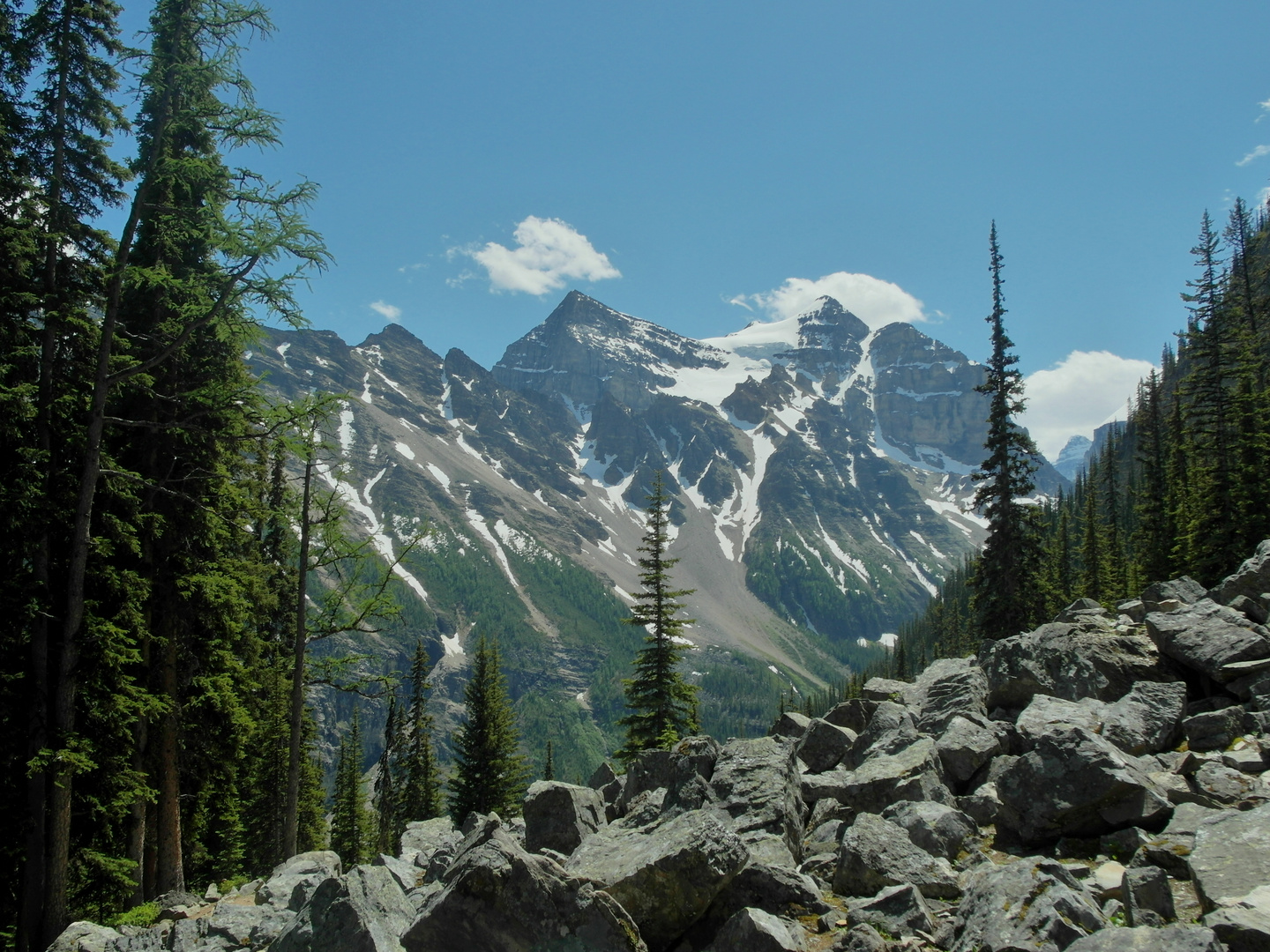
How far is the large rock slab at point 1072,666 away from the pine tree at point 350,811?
45.4 metres

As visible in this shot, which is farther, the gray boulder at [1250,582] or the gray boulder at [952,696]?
the gray boulder at [1250,582]

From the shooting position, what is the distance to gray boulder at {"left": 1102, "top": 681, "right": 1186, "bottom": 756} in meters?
9.88

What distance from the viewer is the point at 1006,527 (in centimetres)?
3050

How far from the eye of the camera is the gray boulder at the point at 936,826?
8.58 metres

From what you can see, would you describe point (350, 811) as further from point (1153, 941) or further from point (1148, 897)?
point (1153, 941)

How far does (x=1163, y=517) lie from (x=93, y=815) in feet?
190

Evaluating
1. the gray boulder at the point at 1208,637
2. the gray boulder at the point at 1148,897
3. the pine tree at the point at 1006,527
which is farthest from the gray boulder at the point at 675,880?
the pine tree at the point at 1006,527

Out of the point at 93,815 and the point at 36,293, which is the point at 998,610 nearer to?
the point at 93,815

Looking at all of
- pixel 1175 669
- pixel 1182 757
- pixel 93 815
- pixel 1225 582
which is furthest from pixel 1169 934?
pixel 93 815

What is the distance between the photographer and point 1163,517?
47.0 metres

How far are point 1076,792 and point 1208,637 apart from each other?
569cm

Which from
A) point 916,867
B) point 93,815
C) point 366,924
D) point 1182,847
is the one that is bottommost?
point 93,815

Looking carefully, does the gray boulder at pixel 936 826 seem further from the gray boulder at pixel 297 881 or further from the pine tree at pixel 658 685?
the pine tree at pixel 658 685

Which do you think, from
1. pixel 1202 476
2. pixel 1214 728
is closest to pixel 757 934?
pixel 1214 728
